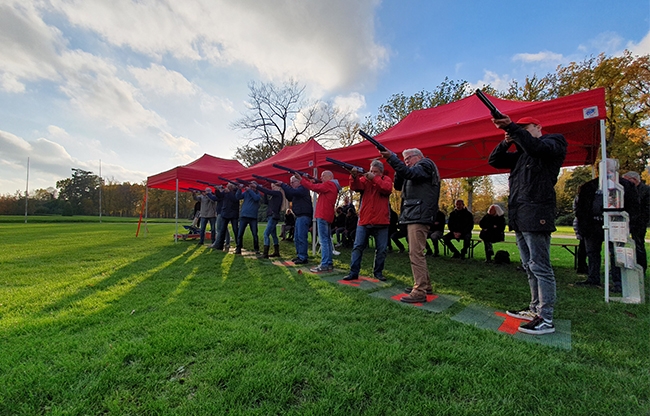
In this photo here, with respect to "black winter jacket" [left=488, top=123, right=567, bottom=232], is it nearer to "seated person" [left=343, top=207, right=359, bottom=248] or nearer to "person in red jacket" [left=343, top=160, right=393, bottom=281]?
"person in red jacket" [left=343, top=160, right=393, bottom=281]

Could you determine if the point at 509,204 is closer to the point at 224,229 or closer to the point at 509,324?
the point at 509,324

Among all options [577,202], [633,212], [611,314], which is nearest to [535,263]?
[611,314]

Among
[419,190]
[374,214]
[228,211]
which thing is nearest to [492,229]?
[374,214]

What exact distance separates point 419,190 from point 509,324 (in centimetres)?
168

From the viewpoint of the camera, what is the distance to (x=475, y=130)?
4.31 metres

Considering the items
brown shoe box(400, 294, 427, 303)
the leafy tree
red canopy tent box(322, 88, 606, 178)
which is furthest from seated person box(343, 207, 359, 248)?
the leafy tree

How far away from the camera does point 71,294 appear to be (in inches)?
139

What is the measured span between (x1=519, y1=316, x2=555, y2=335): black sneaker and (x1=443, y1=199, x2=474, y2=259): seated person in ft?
15.5

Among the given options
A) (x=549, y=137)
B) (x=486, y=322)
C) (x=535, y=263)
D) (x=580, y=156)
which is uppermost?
(x=580, y=156)

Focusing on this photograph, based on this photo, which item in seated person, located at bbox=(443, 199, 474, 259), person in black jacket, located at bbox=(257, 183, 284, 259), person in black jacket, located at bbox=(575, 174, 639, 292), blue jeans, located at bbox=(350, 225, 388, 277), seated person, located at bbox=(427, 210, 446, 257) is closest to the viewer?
person in black jacket, located at bbox=(575, 174, 639, 292)

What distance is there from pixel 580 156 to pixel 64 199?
242 feet

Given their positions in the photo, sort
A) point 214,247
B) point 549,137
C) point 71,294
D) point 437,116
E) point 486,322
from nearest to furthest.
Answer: point 549,137 → point 486,322 → point 71,294 → point 437,116 → point 214,247

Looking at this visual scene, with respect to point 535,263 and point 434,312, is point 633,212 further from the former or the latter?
point 434,312

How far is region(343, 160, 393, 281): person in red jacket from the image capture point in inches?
180
